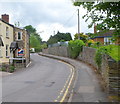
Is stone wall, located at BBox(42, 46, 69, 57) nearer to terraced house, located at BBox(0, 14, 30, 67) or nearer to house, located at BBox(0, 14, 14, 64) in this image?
terraced house, located at BBox(0, 14, 30, 67)

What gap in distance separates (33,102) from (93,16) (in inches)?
199

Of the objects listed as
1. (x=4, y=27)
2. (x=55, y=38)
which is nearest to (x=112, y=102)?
(x=4, y=27)

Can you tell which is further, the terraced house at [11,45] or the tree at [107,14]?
the terraced house at [11,45]

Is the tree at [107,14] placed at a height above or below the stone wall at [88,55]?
above

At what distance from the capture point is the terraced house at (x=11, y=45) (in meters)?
30.2

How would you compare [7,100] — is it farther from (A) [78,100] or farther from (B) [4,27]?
(B) [4,27]

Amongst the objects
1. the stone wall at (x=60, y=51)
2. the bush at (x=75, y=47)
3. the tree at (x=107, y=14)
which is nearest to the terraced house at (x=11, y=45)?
the bush at (x=75, y=47)

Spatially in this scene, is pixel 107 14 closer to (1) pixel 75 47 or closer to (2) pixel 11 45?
(2) pixel 11 45

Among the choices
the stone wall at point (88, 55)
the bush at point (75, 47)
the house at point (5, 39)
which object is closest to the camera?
the stone wall at point (88, 55)

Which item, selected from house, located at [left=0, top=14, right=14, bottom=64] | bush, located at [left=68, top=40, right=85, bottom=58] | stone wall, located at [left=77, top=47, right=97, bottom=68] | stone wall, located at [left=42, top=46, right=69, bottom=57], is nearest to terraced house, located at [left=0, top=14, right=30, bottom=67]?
house, located at [left=0, top=14, right=14, bottom=64]

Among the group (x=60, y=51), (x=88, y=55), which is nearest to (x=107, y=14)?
(x=88, y=55)

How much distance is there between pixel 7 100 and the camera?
11055mm

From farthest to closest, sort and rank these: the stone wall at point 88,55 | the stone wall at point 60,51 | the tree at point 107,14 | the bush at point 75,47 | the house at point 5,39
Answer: the stone wall at point 60,51
the bush at point 75,47
the house at point 5,39
the stone wall at point 88,55
the tree at point 107,14

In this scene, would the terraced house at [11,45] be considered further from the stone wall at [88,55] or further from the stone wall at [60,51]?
the stone wall at [60,51]
